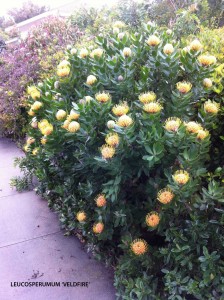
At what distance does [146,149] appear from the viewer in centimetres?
195

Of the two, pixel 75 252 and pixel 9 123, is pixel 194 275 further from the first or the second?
pixel 9 123

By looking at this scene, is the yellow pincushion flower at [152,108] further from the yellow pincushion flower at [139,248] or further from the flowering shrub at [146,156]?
the yellow pincushion flower at [139,248]

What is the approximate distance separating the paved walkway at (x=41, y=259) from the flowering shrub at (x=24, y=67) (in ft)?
6.86

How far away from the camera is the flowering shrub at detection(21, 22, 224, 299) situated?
2.00 m

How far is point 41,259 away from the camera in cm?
313

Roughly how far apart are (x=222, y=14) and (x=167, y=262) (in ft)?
15.1

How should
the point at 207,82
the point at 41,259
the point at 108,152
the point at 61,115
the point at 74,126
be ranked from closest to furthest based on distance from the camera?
the point at 108,152 < the point at 74,126 < the point at 207,82 < the point at 61,115 < the point at 41,259

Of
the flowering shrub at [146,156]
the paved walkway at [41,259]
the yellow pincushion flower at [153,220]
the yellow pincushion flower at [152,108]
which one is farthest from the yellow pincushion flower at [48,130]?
the paved walkway at [41,259]

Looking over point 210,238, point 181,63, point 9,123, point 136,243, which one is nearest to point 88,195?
point 136,243

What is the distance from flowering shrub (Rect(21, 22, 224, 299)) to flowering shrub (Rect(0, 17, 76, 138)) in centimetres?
269

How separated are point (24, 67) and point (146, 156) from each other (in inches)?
188

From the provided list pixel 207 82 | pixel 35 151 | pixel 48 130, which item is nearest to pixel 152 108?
pixel 207 82

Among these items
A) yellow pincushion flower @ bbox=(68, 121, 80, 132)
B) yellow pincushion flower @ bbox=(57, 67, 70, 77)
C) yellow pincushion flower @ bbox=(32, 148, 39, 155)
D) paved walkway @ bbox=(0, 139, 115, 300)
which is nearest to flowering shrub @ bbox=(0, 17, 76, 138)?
yellow pincushion flower @ bbox=(32, 148, 39, 155)

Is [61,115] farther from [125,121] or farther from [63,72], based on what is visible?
[125,121]
